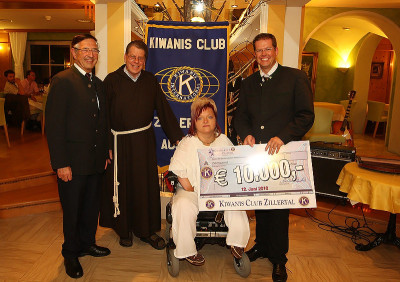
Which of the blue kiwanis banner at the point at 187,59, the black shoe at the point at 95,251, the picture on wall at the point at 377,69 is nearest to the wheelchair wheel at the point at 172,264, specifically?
the black shoe at the point at 95,251

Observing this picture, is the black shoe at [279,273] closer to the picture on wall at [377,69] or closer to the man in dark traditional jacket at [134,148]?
the man in dark traditional jacket at [134,148]

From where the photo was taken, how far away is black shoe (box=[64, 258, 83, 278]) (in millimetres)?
2791

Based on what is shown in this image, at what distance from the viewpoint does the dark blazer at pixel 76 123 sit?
260 centimetres

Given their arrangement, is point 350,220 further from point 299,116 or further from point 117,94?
point 117,94

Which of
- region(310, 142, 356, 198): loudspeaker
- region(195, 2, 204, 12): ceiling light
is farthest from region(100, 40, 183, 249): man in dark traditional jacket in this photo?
region(310, 142, 356, 198): loudspeaker

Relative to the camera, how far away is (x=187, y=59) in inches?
143

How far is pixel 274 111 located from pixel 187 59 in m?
1.29

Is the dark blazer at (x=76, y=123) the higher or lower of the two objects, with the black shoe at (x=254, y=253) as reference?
higher

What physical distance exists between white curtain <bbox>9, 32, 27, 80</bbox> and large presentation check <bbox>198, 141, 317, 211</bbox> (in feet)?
42.8

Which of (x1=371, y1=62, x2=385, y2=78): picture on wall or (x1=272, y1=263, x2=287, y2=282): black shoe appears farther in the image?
(x1=371, y1=62, x2=385, y2=78): picture on wall

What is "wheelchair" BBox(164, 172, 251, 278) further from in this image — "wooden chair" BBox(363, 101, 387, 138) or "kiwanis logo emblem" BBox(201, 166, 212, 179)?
"wooden chair" BBox(363, 101, 387, 138)

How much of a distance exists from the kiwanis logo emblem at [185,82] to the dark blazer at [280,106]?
0.89 metres

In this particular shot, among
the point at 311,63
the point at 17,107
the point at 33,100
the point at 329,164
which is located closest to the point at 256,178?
the point at 329,164

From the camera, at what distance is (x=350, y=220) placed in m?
4.06
